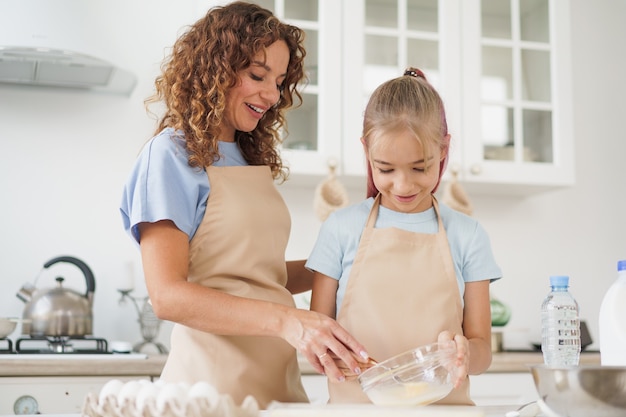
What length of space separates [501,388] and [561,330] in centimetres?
97

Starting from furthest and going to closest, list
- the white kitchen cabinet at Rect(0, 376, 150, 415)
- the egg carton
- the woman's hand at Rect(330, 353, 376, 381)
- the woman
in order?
the white kitchen cabinet at Rect(0, 376, 150, 415) → the woman → the woman's hand at Rect(330, 353, 376, 381) → the egg carton

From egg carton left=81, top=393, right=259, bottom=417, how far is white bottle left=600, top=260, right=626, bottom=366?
2.14 ft

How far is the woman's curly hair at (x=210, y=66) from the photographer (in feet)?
4.85

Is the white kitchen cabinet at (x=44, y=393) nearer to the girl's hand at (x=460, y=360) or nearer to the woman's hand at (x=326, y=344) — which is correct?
the woman's hand at (x=326, y=344)

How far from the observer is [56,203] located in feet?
9.20

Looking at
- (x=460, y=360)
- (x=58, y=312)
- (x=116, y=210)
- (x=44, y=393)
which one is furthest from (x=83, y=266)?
(x=460, y=360)

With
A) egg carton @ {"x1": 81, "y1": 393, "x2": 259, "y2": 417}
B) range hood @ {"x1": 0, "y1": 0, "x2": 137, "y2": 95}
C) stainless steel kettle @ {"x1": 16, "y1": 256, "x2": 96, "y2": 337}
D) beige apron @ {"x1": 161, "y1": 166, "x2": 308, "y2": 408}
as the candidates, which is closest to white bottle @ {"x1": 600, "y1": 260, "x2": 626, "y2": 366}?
beige apron @ {"x1": 161, "y1": 166, "x2": 308, "y2": 408}

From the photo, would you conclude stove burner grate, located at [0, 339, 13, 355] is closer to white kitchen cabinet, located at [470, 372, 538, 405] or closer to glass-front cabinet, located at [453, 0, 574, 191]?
white kitchen cabinet, located at [470, 372, 538, 405]

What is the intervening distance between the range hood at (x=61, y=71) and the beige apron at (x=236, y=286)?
1.26 m

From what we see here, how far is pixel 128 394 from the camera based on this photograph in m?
0.86

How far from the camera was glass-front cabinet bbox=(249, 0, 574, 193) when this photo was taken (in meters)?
2.76

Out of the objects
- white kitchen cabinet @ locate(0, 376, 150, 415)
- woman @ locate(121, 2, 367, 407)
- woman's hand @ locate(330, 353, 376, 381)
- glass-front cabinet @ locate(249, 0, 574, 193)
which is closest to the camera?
woman's hand @ locate(330, 353, 376, 381)

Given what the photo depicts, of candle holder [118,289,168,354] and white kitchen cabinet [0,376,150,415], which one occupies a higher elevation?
candle holder [118,289,168,354]

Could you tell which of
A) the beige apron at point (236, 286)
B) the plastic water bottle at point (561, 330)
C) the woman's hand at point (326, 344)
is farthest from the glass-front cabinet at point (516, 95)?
the woman's hand at point (326, 344)
